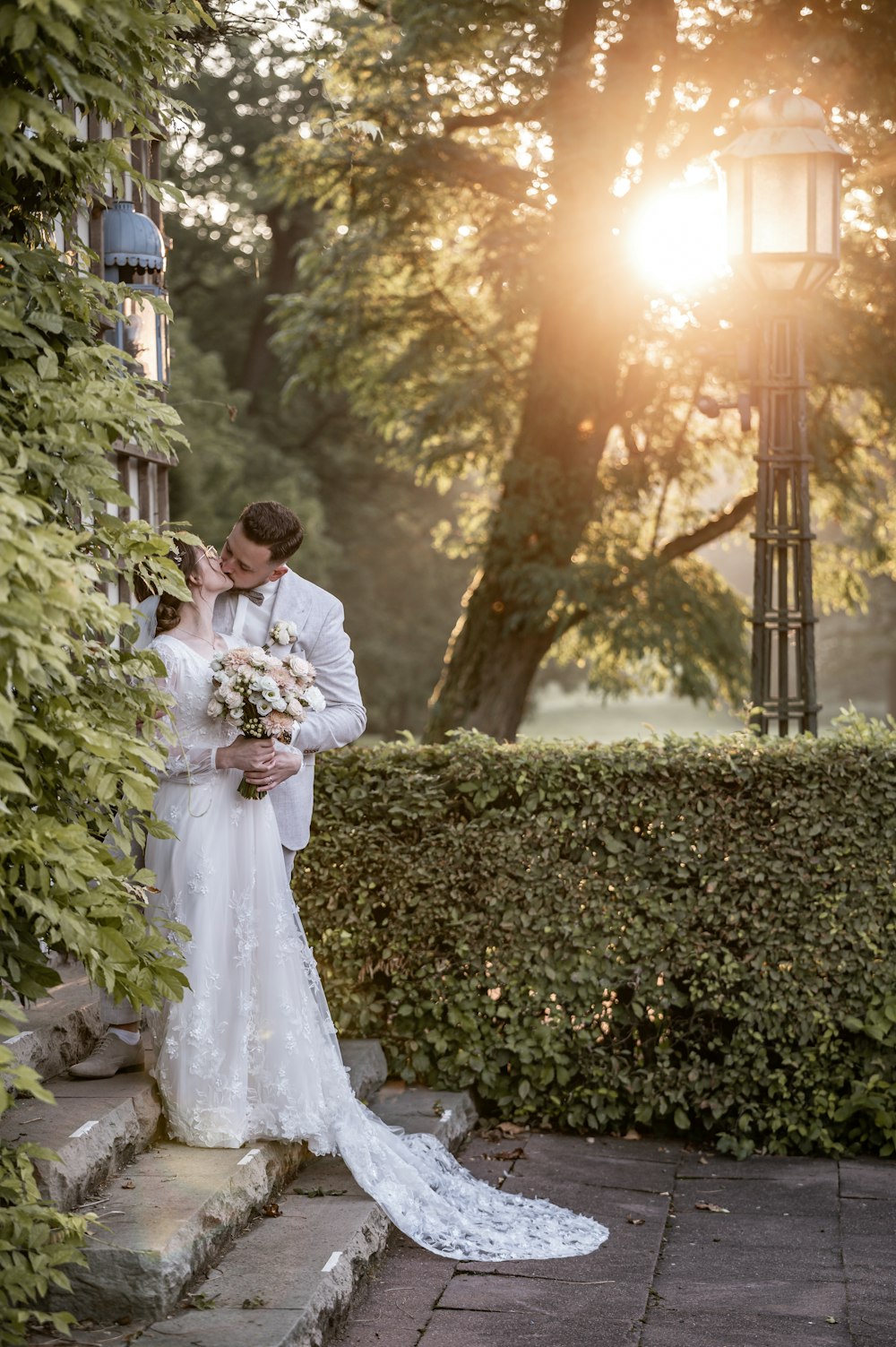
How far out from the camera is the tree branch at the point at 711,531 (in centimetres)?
1628

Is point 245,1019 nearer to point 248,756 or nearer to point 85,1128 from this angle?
point 85,1128

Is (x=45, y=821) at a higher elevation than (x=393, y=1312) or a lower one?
higher

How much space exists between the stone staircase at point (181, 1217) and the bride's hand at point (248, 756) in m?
1.07

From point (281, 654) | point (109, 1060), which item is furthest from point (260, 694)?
point (109, 1060)

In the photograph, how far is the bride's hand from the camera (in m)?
4.62

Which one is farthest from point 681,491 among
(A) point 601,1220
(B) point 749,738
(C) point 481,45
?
(A) point 601,1220

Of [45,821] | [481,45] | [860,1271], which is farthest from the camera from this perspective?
[481,45]

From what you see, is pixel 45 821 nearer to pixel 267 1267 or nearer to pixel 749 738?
pixel 267 1267

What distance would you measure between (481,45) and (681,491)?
5.66 meters

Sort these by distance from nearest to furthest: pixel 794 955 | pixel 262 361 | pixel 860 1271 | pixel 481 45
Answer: pixel 860 1271, pixel 794 955, pixel 481 45, pixel 262 361

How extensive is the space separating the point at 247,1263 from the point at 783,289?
5.82 metres

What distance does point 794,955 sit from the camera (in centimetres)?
591

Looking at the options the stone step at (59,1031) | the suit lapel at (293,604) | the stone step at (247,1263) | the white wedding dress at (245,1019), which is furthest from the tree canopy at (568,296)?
the stone step at (247,1263)

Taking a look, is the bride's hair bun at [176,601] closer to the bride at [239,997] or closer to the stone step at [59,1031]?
the bride at [239,997]
